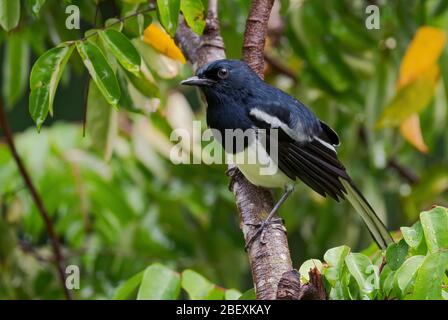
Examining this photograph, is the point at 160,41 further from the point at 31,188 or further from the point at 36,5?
the point at 31,188

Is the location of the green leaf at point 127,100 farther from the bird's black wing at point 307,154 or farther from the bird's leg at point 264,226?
the bird's leg at point 264,226

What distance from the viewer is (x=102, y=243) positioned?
14.3 ft

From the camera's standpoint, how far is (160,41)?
9.88ft

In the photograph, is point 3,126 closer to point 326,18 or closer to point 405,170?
point 326,18

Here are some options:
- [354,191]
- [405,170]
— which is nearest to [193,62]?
[354,191]

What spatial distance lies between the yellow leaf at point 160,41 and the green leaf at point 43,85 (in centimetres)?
67

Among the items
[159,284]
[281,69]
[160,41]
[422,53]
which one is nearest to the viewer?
[159,284]

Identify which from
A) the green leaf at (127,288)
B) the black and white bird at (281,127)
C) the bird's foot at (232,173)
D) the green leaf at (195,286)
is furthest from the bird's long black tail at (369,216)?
the green leaf at (127,288)

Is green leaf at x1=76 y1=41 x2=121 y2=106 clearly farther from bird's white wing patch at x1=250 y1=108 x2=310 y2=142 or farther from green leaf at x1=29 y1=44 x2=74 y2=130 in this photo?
bird's white wing patch at x1=250 y1=108 x2=310 y2=142

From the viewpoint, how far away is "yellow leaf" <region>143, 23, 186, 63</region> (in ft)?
9.87

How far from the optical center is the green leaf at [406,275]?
184 centimetres

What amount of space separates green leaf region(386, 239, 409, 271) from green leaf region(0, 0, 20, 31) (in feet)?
4.28

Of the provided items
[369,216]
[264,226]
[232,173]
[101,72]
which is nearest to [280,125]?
[232,173]

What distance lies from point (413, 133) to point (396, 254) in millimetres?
1857
